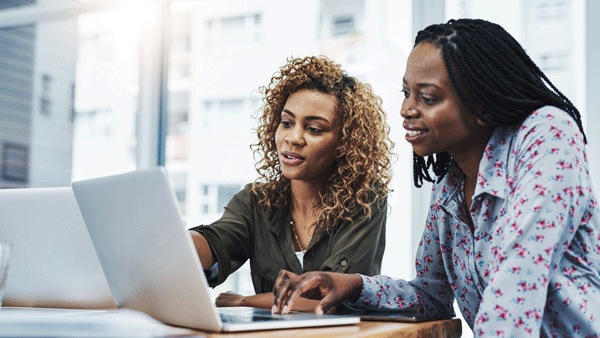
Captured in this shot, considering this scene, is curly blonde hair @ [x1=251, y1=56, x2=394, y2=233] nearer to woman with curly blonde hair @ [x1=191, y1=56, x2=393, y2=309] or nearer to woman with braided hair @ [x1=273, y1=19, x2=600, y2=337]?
woman with curly blonde hair @ [x1=191, y1=56, x2=393, y2=309]

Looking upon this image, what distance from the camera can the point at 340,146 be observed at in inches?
78.5

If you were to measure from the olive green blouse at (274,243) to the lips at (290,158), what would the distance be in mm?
123

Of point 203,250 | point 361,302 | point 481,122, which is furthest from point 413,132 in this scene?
point 203,250

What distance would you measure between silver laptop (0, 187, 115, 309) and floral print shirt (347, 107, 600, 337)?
516mm

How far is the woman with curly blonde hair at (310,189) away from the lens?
1825 millimetres

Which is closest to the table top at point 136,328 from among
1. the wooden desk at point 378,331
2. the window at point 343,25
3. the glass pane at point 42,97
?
the wooden desk at point 378,331

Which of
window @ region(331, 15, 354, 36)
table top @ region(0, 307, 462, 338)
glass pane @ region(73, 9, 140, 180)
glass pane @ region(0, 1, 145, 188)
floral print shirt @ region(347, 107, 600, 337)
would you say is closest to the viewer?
table top @ region(0, 307, 462, 338)

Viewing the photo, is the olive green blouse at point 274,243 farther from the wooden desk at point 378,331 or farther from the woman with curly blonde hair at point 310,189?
the wooden desk at point 378,331

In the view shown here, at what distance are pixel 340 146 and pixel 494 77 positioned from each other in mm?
770

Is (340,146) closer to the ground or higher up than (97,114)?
closer to the ground

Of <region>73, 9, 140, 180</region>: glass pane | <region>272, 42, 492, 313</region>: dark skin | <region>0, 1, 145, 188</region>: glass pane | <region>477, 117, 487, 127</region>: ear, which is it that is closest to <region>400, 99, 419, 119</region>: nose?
<region>272, 42, 492, 313</region>: dark skin

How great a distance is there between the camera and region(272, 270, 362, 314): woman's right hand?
1.23m

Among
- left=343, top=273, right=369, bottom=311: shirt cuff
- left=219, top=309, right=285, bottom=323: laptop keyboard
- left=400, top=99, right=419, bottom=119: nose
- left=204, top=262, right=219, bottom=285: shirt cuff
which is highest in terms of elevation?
left=400, top=99, right=419, bottom=119: nose

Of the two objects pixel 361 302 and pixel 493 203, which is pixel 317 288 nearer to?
pixel 361 302
